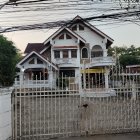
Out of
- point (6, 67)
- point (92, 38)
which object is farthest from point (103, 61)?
point (6, 67)

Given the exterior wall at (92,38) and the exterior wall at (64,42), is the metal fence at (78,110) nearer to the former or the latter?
the exterior wall at (64,42)

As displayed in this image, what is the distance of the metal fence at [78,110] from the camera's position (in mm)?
11797

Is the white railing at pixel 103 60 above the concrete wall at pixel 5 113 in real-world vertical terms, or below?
above

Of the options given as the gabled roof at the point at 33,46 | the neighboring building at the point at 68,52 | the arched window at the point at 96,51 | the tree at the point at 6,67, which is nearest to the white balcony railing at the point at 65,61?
the neighboring building at the point at 68,52

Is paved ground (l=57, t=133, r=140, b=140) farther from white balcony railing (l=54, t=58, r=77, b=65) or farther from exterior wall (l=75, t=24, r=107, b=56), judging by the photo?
exterior wall (l=75, t=24, r=107, b=56)

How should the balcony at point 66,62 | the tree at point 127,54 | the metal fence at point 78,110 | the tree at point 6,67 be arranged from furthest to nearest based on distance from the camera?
the tree at point 127,54, the balcony at point 66,62, the tree at point 6,67, the metal fence at point 78,110

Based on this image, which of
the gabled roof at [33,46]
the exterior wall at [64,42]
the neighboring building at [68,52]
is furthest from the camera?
the gabled roof at [33,46]

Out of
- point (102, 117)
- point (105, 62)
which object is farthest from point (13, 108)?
point (105, 62)

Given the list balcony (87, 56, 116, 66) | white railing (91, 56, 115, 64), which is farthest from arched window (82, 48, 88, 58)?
white railing (91, 56, 115, 64)

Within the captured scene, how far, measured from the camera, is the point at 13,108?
11398mm

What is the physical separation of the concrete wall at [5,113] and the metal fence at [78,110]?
362 millimetres

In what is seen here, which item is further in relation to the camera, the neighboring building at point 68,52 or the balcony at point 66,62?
the balcony at point 66,62

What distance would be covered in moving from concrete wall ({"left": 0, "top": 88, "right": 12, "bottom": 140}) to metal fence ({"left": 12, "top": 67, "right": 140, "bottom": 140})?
36 centimetres

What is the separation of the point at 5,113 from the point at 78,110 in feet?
8.32
